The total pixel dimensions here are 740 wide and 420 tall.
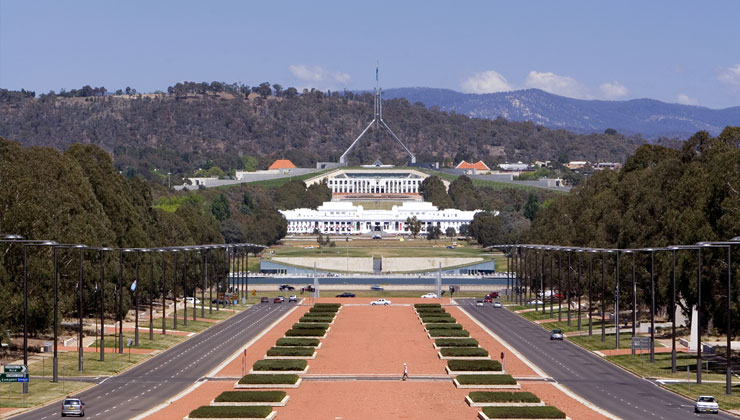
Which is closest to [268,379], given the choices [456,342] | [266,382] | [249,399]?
[266,382]

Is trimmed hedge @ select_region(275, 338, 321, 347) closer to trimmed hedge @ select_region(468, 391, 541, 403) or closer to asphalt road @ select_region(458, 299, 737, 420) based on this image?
asphalt road @ select_region(458, 299, 737, 420)

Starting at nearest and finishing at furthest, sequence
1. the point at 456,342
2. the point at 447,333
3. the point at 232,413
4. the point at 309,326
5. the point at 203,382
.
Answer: the point at 232,413 → the point at 203,382 → the point at 456,342 → the point at 447,333 → the point at 309,326

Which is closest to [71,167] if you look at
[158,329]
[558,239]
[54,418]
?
[158,329]

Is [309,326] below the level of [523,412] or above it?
above

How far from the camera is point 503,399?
73.6 meters

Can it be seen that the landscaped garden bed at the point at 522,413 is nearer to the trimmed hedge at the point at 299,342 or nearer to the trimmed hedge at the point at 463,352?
the trimmed hedge at the point at 463,352

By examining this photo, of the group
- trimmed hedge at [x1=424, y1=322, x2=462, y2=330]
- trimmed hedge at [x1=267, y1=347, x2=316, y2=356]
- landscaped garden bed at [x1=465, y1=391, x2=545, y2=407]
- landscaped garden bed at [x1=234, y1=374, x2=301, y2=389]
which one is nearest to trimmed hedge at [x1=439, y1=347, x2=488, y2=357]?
trimmed hedge at [x1=267, y1=347, x2=316, y2=356]

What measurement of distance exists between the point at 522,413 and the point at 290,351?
32459 millimetres

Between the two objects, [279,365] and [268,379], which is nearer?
[268,379]

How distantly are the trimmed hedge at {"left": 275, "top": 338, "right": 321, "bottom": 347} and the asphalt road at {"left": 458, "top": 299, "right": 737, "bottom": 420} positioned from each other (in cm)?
1558

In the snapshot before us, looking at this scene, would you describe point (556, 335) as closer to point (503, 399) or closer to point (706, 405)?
point (503, 399)

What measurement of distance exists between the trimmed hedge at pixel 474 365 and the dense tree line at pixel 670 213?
47.6 ft

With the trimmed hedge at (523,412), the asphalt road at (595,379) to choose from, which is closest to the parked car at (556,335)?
the asphalt road at (595,379)

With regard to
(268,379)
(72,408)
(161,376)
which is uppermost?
(72,408)
